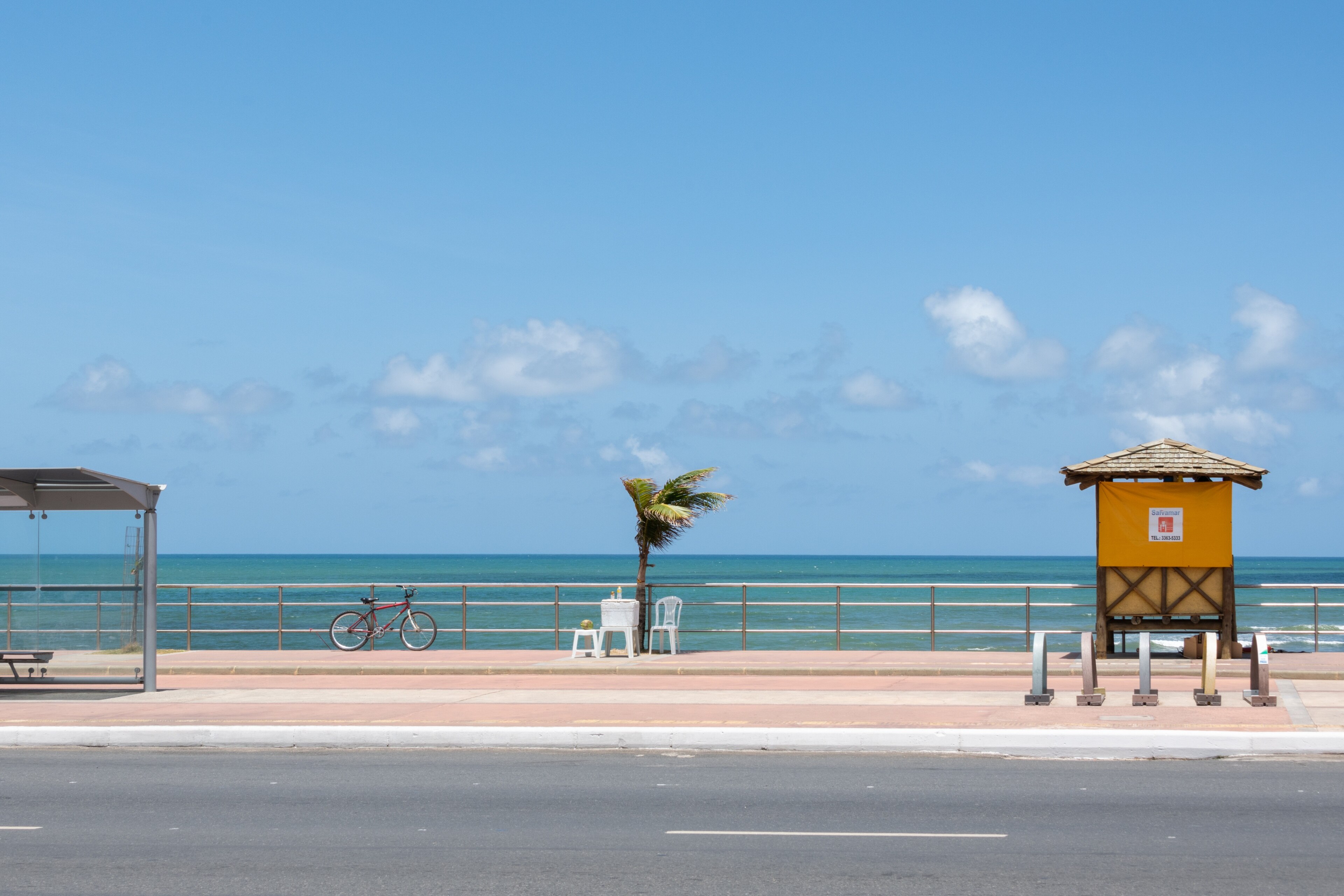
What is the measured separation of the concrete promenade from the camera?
13.5 metres

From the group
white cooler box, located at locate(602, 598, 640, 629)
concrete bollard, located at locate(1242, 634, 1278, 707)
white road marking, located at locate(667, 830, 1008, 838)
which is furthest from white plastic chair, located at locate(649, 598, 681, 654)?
white road marking, located at locate(667, 830, 1008, 838)

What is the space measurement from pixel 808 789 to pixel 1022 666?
34.5 ft

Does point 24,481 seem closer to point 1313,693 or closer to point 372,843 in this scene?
point 372,843

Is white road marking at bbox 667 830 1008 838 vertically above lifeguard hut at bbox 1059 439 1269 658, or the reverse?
lifeguard hut at bbox 1059 439 1269 658

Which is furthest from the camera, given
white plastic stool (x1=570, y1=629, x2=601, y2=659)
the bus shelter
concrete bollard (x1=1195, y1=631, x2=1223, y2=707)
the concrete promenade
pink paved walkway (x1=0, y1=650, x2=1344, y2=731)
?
white plastic stool (x1=570, y1=629, x2=601, y2=659)

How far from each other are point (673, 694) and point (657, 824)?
7.86 metres

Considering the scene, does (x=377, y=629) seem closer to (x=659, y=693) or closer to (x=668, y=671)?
(x=668, y=671)

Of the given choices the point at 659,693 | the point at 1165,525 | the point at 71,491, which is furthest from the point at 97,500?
the point at 1165,525

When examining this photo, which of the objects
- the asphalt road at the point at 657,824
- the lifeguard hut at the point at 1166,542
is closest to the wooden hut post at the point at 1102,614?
the lifeguard hut at the point at 1166,542

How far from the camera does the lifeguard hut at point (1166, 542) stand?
19.9 meters

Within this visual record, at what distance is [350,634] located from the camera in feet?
95.0

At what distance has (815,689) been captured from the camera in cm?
1725

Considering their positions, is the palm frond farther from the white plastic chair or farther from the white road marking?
the white road marking

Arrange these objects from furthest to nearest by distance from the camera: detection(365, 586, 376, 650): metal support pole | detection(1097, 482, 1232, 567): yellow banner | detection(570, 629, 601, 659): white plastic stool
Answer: detection(365, 586, 376, 650): metal support pole
detection(570, 629, 601, 659): white plastic stool
detection(1097, 482, 1232, 567): yellow banner
